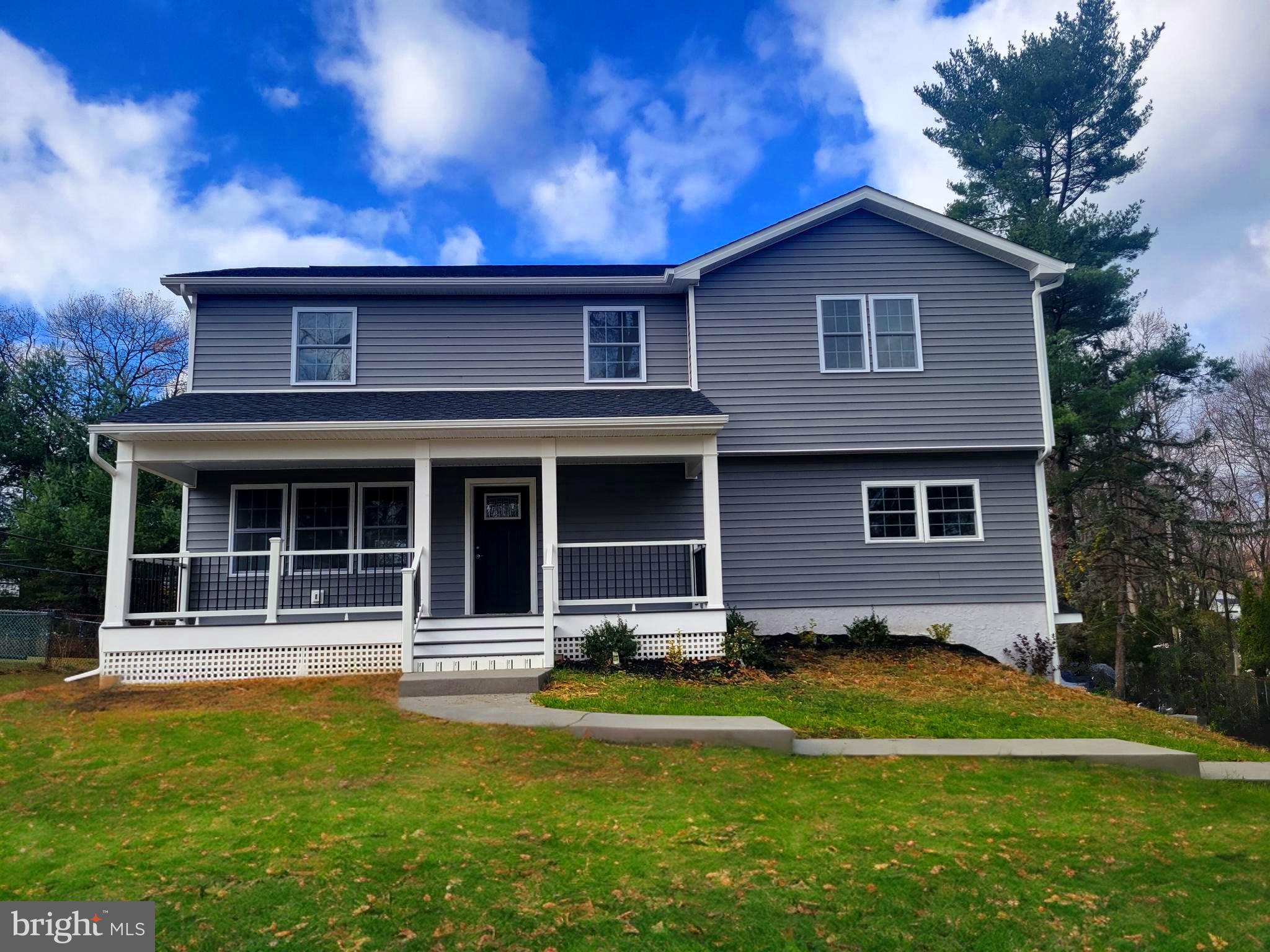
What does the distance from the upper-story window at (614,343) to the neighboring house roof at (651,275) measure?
1.44 ft

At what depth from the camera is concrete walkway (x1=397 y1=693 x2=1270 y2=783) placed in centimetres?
657

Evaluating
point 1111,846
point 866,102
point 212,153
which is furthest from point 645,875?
point 212,153

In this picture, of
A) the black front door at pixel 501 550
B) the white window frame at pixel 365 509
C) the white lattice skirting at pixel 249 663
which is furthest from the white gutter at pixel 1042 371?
the white lattice skirting at pixel 249 663

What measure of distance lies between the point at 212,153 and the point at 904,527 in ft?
72.7

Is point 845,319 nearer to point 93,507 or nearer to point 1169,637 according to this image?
point 1169,637

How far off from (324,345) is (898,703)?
32.7ft

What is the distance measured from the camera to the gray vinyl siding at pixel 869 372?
12430 millimetres

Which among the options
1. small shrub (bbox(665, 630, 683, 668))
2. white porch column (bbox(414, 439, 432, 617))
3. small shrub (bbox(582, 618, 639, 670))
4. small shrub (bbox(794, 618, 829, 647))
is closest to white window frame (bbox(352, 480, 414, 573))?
white porch column (bbox(414, 439, 432, 617))

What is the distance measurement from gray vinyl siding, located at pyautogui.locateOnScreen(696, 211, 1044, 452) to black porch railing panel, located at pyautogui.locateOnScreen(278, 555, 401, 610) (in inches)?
219

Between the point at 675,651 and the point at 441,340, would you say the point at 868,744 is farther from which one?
the point at 441,340

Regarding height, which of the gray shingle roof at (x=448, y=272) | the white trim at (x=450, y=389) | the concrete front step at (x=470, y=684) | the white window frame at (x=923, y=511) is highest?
the gray shingle roof at (x=448, y=272)

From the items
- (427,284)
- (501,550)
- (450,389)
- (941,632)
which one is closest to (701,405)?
(501,550)

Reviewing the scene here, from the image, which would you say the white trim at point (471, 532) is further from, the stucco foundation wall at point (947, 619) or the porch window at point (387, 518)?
the stucco foundation wall at point (947, 619)

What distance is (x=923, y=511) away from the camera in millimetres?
12602
